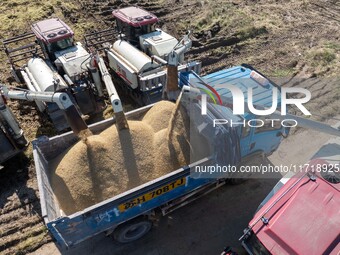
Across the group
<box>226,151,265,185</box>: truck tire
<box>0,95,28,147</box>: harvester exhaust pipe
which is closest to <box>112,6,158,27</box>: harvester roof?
<box>0,95,28,147</box>: harvester exhaust pipe

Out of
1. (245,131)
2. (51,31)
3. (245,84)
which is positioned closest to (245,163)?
(245,131)

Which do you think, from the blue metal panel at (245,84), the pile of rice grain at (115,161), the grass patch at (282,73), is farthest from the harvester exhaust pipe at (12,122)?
the grass patch at (282,73)

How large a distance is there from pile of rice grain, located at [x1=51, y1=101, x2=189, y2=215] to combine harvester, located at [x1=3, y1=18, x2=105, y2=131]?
312cm

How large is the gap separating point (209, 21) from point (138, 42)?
488 cm

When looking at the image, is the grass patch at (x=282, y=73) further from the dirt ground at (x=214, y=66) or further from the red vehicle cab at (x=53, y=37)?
the red vehicle cab at (x=53, y=37)

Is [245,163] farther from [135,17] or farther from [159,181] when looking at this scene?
[135,17]

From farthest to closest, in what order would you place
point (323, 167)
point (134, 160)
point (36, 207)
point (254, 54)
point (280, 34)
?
point (280, 34) → point (254, 54) → point (36, 207) → point (134, 160) → point (323, 167)

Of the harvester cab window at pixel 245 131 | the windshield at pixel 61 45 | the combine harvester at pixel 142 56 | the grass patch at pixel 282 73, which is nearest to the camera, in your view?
the harvester cab window at pixel 245 131

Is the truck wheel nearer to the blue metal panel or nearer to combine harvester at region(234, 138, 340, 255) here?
combine harvester at region(234, 138, 340, 255)

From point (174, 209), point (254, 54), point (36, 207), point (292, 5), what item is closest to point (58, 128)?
point (36, 207)

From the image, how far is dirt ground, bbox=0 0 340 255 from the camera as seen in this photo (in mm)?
7523

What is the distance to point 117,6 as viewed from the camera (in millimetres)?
16750

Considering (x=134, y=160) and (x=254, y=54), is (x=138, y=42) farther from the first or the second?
(x=134, y=160)

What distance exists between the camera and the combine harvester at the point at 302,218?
511cm
